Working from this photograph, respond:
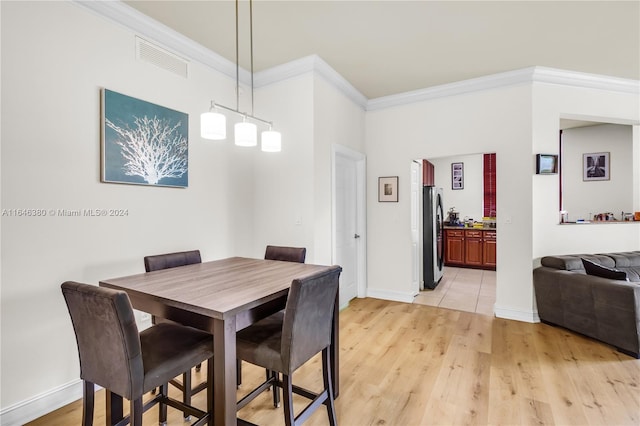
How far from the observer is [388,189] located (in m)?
4.38

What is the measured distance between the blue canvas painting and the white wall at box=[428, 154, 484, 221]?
18.3 ft

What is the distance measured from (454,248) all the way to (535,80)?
3904 mm

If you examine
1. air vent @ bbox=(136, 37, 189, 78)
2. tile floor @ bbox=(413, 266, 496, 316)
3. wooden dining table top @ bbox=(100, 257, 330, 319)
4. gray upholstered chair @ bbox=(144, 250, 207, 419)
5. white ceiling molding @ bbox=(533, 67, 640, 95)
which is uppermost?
white ceiling molding @ bbox=(533, 67, 640, 95)

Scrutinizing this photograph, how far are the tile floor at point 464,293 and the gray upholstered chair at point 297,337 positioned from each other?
2.86 m

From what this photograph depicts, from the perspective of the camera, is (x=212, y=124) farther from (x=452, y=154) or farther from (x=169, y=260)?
(x=452, y=154)

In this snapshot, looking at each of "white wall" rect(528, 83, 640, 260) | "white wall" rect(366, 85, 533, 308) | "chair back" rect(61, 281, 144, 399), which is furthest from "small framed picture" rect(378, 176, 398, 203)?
"chair back" rect(61, 281, 144, 399)

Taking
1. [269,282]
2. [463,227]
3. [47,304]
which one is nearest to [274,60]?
[269,282]

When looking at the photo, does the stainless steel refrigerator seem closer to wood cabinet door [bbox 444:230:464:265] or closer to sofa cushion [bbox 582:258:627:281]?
wood cabinet door [bbox 444:230:464:265]

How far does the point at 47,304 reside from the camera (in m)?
2.05

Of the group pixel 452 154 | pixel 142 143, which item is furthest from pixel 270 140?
pixel 452 154

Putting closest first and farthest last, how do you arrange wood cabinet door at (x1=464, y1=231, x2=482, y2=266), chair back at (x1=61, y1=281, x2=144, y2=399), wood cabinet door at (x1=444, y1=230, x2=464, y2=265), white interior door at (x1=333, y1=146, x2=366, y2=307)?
chair back at (x1=61, y1=281, x2=144, y2=399) → white interior door at (x1=333, y1=146, x2=366, y2=307) → wood cabinet door at (x1=464, y1=231, x2=482, y2=266) → wood cabinet door at (x1=444, y1=230, x2=464, y2=265)

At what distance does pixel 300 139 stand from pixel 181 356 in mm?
2463

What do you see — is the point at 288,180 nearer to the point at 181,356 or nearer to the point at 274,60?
the point at 274,60

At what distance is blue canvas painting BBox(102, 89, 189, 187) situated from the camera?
233 cm
